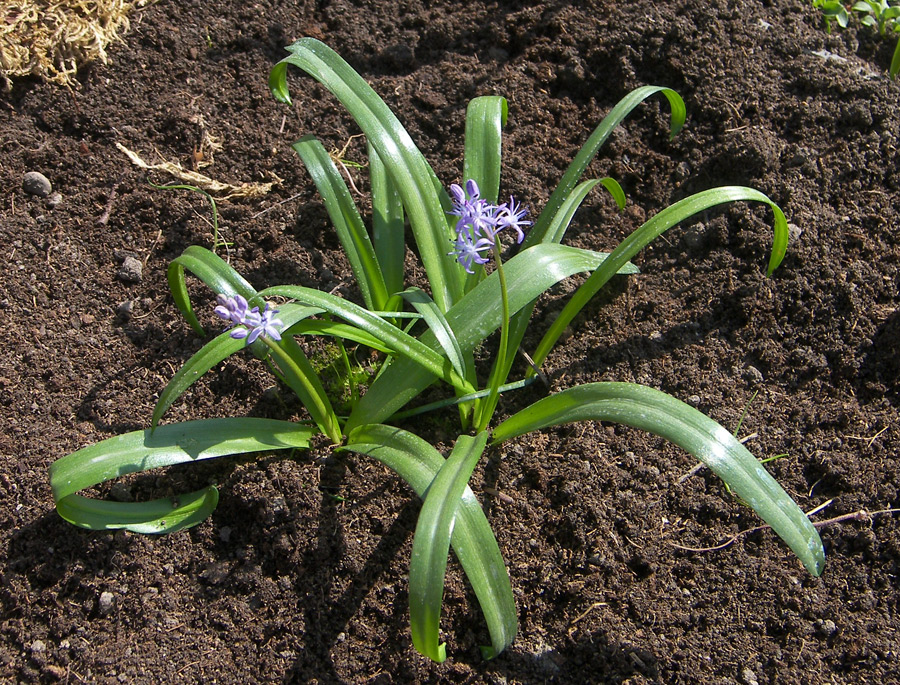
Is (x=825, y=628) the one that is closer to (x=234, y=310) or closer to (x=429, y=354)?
(x=429, y=354)

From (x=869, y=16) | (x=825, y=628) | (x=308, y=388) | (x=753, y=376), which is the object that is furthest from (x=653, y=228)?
(x=869, y=16)

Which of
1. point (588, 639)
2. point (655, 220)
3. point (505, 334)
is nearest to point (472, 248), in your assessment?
point (505, 334)

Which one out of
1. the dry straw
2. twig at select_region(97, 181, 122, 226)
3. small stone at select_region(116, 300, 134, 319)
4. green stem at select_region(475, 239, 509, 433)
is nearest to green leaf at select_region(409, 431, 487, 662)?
green stem at select_region(475, 239, 509, 433)

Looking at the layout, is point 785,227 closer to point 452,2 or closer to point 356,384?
point 356,384

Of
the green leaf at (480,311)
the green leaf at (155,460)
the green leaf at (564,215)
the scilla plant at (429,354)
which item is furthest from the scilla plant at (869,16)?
the green leaf at (155,460)

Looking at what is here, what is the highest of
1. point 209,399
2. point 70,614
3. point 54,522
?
point 209,399
